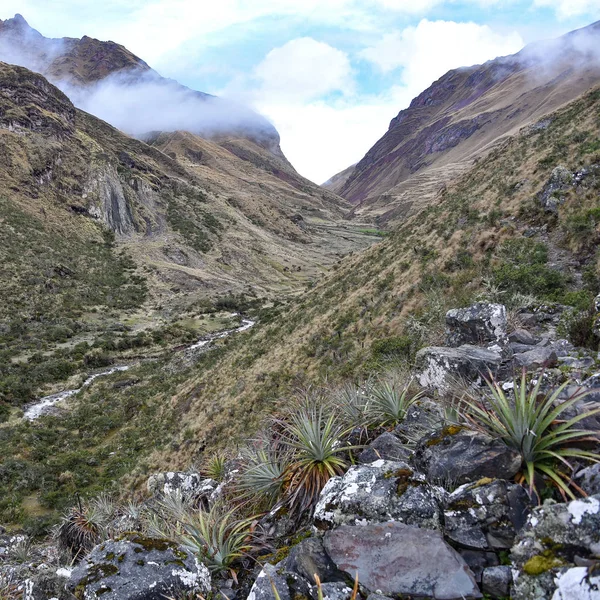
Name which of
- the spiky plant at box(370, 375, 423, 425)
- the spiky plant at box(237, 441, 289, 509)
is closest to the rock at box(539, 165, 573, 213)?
the spiky plant at box(370, 375, 423, 425)

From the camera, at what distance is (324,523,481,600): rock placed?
2693 mm

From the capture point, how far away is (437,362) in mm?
6059

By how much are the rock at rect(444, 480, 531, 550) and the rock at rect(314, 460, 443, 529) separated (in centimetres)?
17

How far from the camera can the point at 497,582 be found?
259cm

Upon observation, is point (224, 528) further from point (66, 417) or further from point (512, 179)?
point (66, 417)

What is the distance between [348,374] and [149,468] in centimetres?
973

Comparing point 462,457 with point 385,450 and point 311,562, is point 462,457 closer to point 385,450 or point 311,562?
point 385,450

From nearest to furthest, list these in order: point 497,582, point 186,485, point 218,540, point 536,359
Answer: point 497,582 → point 218,540 → point 536,359 → point 186,485

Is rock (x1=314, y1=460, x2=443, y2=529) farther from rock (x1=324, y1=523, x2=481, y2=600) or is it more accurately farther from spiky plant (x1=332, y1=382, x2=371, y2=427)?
spiky plant (x1=332, y1=382, x2=371, y2=427)

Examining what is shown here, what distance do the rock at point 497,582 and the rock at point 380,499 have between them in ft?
1.79

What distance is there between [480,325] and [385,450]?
391 cm

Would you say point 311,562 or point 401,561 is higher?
point 401,561

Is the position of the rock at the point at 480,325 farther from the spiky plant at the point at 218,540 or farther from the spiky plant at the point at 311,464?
the spiky plant at the point at 218,540

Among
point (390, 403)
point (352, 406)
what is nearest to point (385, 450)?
point (390, 403)
